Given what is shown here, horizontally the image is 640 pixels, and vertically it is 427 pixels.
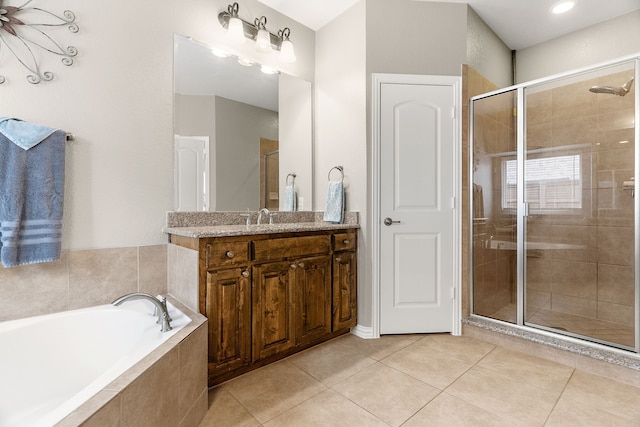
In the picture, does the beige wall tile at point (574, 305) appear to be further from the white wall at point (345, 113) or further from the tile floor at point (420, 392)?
the white wall at point (345, 113)

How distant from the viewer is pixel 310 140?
9.25 ft

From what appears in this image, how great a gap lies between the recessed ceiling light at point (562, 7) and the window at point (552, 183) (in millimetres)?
1288

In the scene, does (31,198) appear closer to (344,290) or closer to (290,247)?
(290,247)

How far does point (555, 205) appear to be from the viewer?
2502 mm

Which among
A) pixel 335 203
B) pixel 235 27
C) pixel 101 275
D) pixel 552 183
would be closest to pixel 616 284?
pixel 552 183

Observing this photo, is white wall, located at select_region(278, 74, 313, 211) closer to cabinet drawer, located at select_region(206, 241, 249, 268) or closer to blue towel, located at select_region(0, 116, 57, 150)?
cabinet drawer, located at select_region(206, 241, 249, 268)

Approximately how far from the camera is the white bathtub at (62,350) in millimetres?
1281

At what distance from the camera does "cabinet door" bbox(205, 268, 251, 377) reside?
5.46ft

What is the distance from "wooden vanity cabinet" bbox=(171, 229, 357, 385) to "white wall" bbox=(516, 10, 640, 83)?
276 centimetres

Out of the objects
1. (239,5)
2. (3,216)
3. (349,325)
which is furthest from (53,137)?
(349,325)

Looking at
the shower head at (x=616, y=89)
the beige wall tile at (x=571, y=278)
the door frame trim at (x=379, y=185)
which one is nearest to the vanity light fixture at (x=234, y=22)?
the door frame trim at (x=379, y=185)

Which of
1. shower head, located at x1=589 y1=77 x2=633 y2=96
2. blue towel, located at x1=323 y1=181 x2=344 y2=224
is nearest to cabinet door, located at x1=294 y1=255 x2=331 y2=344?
blue towel, located at x1=323 y1=181 x2=344 y2=224

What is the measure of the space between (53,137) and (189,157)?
28.1 inches

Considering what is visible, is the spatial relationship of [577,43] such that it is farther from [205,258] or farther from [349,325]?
[205,258]
